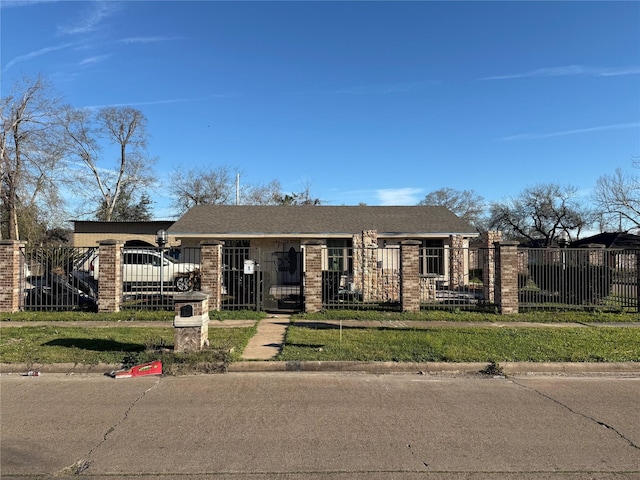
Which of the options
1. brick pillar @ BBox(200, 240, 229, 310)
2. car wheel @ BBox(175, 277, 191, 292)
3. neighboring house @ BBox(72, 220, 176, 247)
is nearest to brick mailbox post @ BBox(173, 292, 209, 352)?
brick pillar @ BBox(200, 240, 229, 310)

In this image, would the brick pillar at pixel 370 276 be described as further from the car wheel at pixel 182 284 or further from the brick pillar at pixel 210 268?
the car wheel at pixel 182 284

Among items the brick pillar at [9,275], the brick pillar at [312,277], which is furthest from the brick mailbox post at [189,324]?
the brick pillar at [9,275]

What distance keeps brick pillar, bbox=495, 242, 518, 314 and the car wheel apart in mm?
11099

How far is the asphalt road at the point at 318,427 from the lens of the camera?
395 centimetres

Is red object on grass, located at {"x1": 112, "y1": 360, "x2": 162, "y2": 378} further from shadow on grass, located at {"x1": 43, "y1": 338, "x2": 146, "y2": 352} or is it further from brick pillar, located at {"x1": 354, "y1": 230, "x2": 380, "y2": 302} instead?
brick pillar, located at {"x1": 354, "y1": 230, "x2": 380, "y2": 302}

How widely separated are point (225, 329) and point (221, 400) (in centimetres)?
475

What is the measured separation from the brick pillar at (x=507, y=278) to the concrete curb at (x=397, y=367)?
5508 mm

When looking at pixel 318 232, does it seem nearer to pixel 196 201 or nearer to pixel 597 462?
pixel 597 462

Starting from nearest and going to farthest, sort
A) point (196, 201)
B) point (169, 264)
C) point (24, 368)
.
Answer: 1. point (24, 368)
2. point (169, 264)
3. point (196, 201)

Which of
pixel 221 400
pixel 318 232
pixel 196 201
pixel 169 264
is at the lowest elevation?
pixel 221 400

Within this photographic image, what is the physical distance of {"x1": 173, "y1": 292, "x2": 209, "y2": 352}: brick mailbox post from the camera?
8016 millimetres

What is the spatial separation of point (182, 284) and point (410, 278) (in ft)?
30.7

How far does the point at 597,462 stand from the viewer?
4113 mm

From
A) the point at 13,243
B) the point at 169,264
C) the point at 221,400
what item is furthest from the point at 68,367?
the point at 169,264
